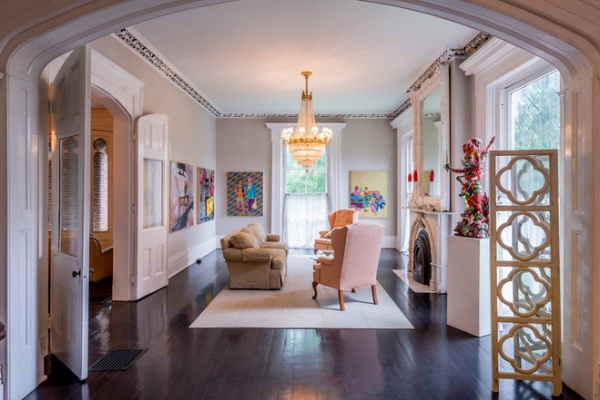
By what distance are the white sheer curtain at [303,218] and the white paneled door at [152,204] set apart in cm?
428

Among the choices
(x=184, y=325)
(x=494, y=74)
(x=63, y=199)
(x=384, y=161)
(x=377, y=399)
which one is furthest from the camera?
(x=384, y=161)

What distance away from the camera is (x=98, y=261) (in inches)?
238

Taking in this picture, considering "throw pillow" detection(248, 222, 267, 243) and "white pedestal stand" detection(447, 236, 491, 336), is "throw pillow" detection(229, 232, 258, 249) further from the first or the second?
"white pedestal stand" detection(447, 236, 491, 336)

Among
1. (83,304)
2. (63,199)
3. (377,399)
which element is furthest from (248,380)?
(63,199)

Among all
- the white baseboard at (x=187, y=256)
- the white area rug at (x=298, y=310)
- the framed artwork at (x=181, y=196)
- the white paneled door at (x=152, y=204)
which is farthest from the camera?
the white baseboard at (x=187, y=256)

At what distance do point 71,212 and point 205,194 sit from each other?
17.7 ft

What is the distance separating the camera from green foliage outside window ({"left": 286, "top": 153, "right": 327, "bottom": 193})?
977cm

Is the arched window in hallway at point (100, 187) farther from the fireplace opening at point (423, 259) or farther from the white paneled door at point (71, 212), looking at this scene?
the fireplace opening at point (423, 259)

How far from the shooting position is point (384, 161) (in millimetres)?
9688

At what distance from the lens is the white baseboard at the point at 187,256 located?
6531 mm

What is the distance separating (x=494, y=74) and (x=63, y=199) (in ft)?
15.8

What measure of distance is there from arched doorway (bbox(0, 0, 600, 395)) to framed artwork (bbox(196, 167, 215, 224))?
5.25 metres

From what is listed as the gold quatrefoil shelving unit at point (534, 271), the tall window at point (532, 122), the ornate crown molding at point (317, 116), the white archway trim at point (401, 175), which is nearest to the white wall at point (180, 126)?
the ornate crown molding at point (317, 116)

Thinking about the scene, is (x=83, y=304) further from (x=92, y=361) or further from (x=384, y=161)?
(x=384, y=161)
